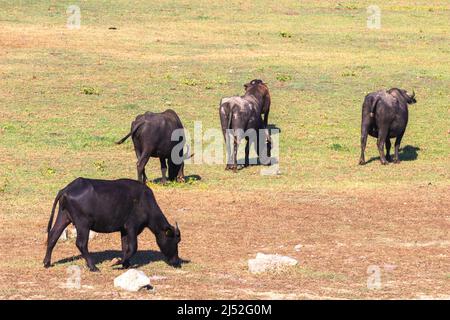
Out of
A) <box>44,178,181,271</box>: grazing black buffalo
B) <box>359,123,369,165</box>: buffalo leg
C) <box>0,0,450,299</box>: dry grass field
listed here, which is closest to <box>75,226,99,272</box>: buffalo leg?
<box>44,178,181,271</box>: grazing black buffalo

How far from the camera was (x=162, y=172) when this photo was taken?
23688mm

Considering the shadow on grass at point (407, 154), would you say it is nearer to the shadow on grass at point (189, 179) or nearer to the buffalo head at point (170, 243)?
the shadow on grass at point (189, 179)

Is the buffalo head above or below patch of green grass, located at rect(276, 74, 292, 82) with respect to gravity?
above

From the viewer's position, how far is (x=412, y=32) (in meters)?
50.8

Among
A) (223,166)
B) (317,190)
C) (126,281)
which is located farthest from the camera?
(223,166)

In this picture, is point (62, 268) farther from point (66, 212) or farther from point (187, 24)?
point (187, 24)

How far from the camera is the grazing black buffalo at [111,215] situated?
51.7ft

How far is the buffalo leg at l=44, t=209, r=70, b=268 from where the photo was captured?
628 inches

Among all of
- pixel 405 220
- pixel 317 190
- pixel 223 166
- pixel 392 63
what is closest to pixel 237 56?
pixel 392 63

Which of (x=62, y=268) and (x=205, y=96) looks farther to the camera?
(x=205, y=96)

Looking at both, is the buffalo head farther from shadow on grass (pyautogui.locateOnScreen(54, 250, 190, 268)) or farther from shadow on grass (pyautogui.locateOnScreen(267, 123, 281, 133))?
shadow on grass (pyautogui.locateOnScreen(267, 123, 281, 133))

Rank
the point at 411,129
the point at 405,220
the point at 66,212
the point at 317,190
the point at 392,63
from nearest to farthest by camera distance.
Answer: the point at 66,212 < the point at 405,220 < the point at 317,190 < the point at 411,129 < the point at 392,63

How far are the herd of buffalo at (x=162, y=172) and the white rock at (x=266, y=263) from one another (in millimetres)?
1167

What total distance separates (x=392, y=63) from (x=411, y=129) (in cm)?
1112
